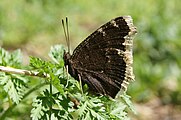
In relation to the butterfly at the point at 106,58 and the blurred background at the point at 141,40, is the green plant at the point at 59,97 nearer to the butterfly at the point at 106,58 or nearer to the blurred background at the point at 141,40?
the butterfly at the point at 106,58

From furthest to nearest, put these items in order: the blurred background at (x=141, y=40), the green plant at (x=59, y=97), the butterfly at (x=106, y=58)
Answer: the blurred background at (x=141, y=40), the butterfly at (x=106, y=58), the green plant at (x=59, y=97)

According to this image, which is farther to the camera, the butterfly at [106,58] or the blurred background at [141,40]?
the blurred background at [141,40]

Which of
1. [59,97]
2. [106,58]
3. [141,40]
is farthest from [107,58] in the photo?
[141,40]

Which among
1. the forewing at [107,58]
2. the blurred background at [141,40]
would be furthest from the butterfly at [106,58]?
the blurred background at [141,40]

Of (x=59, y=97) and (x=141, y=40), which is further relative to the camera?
(x=141, y=40)

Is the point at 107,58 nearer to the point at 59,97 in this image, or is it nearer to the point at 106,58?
the point at 106,58

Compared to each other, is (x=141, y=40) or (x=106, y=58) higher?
(x=141, y=40)
